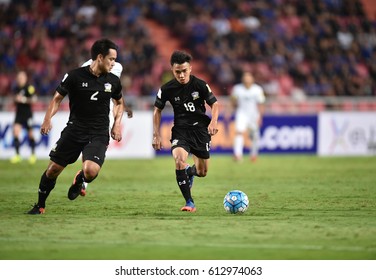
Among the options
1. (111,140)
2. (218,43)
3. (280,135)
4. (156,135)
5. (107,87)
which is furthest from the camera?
(218,43)

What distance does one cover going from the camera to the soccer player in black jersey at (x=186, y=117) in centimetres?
1184

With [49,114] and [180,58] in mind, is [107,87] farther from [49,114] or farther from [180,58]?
[180,58]

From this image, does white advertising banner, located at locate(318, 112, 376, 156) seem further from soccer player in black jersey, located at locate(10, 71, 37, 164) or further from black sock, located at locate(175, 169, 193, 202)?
black sock, located at locate(175, 169, 193, 202)

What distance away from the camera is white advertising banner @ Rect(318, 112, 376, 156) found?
26688 mm

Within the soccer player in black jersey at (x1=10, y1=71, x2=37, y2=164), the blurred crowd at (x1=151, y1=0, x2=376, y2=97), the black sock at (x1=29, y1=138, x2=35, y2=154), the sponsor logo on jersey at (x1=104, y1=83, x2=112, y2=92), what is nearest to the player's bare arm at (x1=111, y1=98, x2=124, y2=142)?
the sponsor logo on jersey at (x1=104, y1=83, x2=112, y2=92)

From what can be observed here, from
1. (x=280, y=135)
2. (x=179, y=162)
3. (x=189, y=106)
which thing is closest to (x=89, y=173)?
(x=179, y=162)

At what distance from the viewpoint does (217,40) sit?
30.1 metres

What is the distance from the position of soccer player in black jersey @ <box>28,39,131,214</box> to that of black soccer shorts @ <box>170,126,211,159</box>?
38.8 inches

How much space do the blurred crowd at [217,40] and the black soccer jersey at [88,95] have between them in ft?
48.9

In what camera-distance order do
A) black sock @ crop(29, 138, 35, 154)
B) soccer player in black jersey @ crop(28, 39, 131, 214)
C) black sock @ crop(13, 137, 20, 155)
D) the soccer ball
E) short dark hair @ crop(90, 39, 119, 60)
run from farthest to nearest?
black sock @ crop(29, 138, 35, 154) → black sock @ crop(13, 137, 20, 155) → the soccer ball → soccer player in black jersey @ crop(28, 39, 131, 214) → short dark hair @ crop(90, 39, 119, 60)

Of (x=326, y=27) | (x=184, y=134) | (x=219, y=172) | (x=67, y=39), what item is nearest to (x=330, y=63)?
(x=326, y=27)

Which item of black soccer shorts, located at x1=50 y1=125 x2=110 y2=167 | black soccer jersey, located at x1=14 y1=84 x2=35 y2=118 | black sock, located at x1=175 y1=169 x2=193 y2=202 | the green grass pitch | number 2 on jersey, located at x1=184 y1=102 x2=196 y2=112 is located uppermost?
black soccer jersey, located at x1=14 y1=84 x2=35 y2=118

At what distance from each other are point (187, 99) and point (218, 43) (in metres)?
18.2

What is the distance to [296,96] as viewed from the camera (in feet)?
96.1
